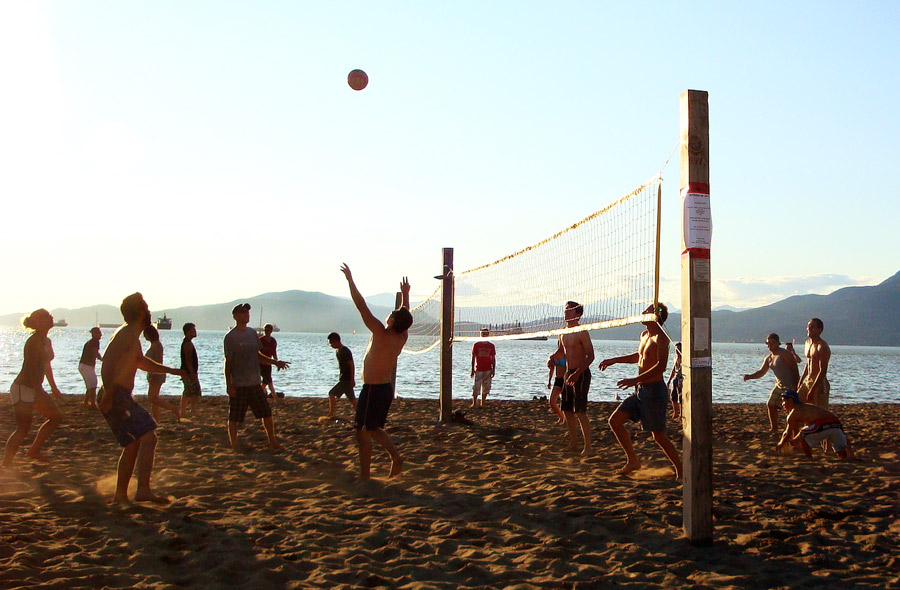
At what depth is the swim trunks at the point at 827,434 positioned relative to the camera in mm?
7453

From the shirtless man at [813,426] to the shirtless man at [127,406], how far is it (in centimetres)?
586

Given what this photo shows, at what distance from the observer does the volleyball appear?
11.1 m

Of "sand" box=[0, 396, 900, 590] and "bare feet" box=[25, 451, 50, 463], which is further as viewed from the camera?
"bare feet" box=[25, 451, 50, 463]

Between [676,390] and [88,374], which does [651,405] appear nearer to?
[676,390]

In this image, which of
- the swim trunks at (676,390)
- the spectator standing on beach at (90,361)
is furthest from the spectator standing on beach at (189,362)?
the swim trunks at (676,390)

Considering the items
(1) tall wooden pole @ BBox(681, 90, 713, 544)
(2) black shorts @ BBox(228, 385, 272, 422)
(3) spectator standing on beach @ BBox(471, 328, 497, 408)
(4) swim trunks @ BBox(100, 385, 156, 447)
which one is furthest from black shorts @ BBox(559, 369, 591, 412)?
(3) spectator standing on beach @ BBox(471, 328, 497, 408)

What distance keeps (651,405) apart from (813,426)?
2402 mm

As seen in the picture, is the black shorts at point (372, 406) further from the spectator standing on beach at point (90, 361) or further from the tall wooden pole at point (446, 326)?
the spectator standing on beach at point (90, 361)

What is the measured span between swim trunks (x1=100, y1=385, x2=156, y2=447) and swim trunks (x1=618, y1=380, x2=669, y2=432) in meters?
3.68

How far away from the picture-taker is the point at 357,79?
1115 cm

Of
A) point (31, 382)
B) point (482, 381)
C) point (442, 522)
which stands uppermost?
point (31, 382)

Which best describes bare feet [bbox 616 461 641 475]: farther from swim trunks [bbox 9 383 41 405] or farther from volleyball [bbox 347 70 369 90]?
volleyball [bbox 347 70 369 90]

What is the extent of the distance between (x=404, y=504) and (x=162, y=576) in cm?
193

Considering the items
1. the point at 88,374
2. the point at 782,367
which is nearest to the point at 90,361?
the point at 88,374
